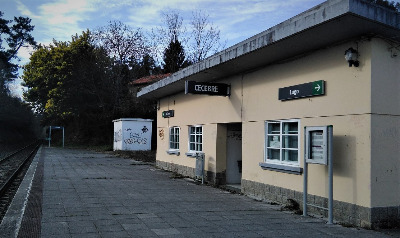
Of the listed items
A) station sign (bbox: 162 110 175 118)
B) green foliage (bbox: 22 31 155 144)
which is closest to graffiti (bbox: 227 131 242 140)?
station sign (bbox: 162 110 175 118)

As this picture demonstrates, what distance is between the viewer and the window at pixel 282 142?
8.25 meters

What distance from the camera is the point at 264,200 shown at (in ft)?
29.9

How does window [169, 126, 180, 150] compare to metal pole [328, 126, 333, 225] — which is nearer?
metal pole [328, 126, 333, 225]

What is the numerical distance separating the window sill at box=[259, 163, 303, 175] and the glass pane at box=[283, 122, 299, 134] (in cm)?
78

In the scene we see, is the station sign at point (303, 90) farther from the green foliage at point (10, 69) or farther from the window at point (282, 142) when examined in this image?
the green foliage at point (10, 69)

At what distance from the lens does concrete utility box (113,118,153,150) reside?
29750 mm

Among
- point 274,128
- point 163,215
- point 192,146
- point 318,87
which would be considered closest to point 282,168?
point 274,128

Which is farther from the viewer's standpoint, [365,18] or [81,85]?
[81,85]

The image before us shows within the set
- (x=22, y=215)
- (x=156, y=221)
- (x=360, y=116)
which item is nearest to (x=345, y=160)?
(x=360, y=116)

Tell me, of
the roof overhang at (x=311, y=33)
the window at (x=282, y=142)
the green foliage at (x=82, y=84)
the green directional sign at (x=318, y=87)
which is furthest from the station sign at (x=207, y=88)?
the green foliage at (x=82, y=84)

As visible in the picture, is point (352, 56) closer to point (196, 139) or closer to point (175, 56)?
point (196, 139)

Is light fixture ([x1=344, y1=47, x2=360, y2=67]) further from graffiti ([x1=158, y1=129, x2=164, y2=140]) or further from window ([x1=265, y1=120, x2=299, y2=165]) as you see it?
graffiti ([x1=158, y1=129, x2=164, y2=140])

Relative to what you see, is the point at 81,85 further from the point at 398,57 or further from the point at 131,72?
the point at 398,57

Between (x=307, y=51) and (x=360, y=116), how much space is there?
6.34 feet
